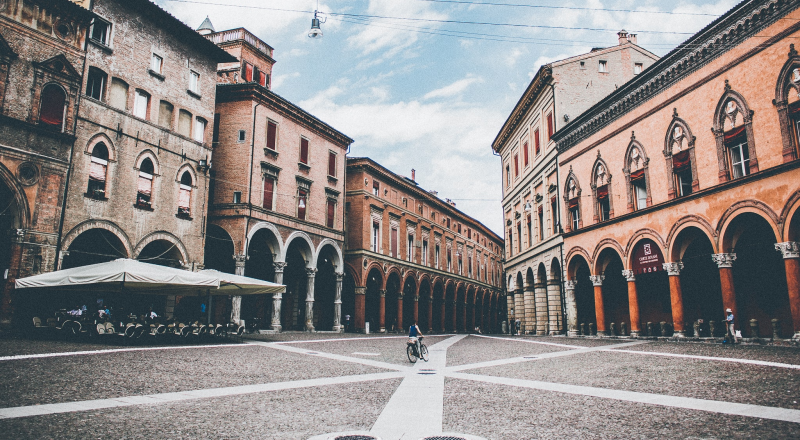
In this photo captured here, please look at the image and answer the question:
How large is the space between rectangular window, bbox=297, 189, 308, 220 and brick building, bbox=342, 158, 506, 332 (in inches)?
228

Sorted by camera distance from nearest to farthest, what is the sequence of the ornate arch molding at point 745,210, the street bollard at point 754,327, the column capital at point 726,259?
the ornate arch molding at point 745,210, the street bollard at point 754,327, the column capital at point 726,259

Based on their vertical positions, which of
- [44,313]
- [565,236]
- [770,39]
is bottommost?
[44,313]

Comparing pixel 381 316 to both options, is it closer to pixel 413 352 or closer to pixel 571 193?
pixel 571 193

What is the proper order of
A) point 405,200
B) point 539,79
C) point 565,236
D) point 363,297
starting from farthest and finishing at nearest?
point 405,200 → point 363,297 → point 539,79 → point 565,236

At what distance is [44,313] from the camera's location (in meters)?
18.4

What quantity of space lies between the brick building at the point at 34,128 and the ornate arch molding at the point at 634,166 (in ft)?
74.9

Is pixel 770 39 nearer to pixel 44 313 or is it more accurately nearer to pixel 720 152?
pixel 720 152

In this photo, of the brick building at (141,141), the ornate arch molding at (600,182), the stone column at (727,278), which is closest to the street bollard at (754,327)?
the stone column at (727,278)

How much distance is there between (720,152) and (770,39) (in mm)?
3812

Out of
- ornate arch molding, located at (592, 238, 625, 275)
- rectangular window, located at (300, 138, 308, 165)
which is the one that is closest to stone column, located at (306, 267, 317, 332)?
rectangular window, located at (300, 138, 308, 165)

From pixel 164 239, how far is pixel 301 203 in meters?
9.71

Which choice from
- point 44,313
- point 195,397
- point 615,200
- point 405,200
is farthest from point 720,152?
point 405,200

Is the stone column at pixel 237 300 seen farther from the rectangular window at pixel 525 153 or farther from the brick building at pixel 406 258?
the rectangular window at pixel 525 153

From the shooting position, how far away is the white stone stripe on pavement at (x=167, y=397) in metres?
6.05
